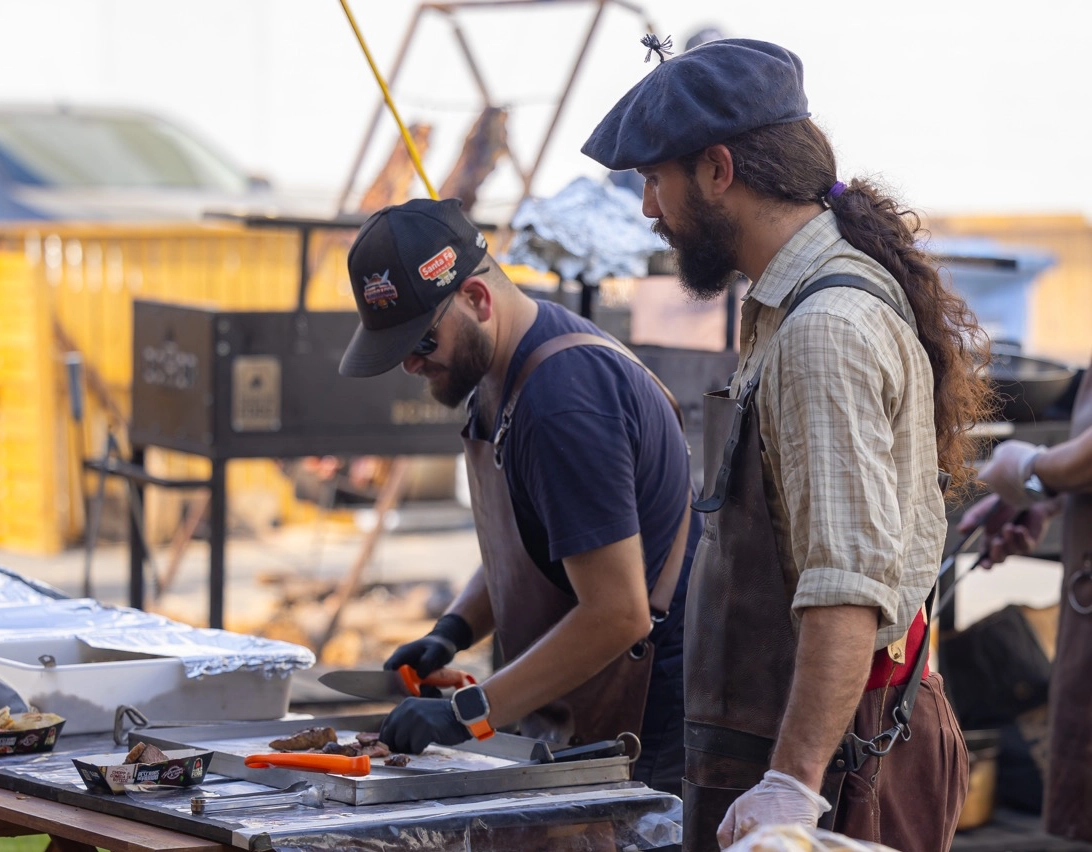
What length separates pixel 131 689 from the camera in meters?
2.64

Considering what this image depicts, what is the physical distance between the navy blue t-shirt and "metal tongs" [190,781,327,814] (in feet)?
1.71

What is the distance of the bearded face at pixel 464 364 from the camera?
2.61 metres

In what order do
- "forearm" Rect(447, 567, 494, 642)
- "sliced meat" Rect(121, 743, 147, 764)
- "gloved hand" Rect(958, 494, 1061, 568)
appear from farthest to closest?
"gloved hand" Rect(958, 494, 1061, 568) → "forearm" Rect(447, 567, 494, 642) → "sliced meat" Rect(121, 743, 147, 764)

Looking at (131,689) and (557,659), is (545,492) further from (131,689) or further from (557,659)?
(131,689)

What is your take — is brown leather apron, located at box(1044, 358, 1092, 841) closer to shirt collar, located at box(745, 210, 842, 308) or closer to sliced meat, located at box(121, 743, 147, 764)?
shirt collar, located at box(745, 210, 842, 308)

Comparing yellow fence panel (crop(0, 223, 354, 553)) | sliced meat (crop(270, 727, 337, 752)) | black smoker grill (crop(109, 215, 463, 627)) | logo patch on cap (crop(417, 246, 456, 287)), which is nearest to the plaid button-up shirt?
logo patch on cap (crop(417, 246, 456, 287))

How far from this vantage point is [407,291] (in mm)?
2555

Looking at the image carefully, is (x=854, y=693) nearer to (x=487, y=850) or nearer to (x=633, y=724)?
(x=487, y=850)

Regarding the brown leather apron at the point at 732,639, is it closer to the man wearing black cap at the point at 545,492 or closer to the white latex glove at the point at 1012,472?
the man wearing black cap at the point at 545,492

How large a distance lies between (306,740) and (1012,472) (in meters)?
1.96

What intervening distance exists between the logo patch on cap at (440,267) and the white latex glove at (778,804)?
3.62 feet

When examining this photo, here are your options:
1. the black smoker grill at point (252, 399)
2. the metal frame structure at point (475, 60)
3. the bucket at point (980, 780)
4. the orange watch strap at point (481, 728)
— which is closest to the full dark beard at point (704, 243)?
the orange watch strap at point (481, 728)

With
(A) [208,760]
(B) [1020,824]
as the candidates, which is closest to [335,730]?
(A) [208,760]

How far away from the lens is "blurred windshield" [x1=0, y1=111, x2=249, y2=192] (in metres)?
11.9
